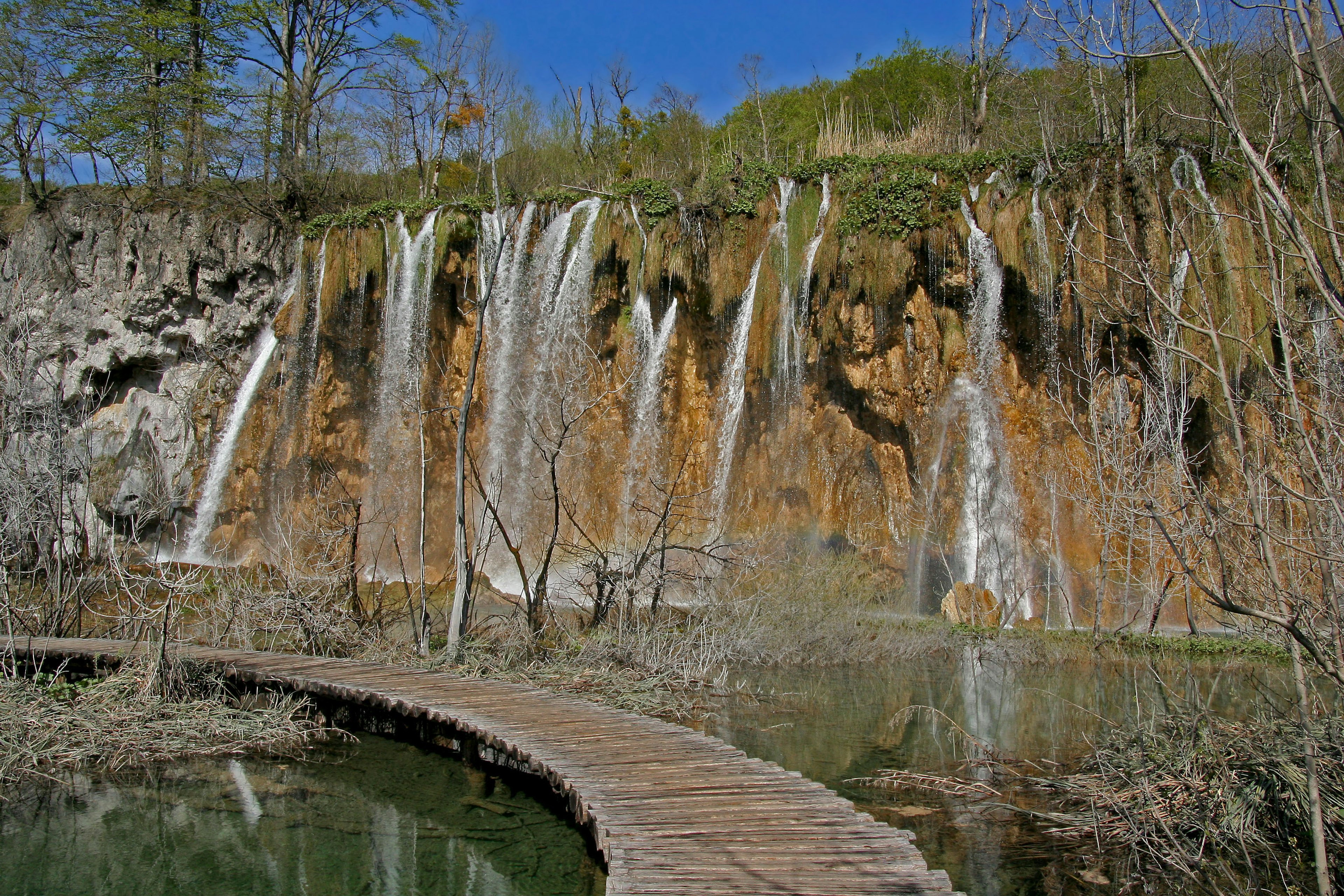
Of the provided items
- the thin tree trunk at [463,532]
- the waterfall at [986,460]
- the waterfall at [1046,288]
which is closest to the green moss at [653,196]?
the waterfall at [986,460]

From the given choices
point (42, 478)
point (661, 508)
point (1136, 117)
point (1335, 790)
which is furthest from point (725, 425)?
point (1335, 790)

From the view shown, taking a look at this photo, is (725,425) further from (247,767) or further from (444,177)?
(444,177)

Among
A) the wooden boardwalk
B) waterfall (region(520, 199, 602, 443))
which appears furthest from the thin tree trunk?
waterfall (region(520, 199, 602, 443))

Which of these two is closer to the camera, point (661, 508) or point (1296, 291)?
point (1296, 291)

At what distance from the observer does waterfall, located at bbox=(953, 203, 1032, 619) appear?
57.8 feet

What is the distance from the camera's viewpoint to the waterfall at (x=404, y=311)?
72.3ft

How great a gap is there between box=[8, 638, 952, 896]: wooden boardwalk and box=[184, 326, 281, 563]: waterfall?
12932 mm

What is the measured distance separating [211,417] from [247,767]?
16325 mm

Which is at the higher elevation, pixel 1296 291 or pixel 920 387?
pixel 1296 291

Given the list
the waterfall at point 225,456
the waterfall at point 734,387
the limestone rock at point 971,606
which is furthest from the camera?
the waterfall at point 225,456

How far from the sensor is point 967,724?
10086 mm

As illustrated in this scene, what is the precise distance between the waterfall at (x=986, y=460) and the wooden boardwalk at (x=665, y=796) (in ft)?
33.7

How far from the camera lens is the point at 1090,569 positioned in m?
17.4

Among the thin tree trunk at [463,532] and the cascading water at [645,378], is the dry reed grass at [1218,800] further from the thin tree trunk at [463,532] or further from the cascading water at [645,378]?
the cascading water at [645,378]
